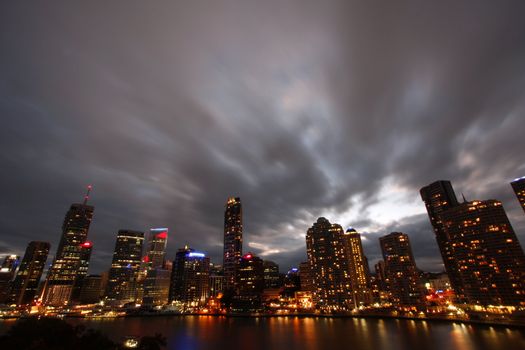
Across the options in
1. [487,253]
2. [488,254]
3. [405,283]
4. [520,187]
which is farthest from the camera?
[405,283]

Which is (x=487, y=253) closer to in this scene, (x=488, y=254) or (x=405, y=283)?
(x=488, y=254)

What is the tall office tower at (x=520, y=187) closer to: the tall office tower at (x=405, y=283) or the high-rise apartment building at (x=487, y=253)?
the high-rise apartment building at (x=487, y=253)

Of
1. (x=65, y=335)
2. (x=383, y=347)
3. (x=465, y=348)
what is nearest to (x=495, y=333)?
(x=465, y=348)

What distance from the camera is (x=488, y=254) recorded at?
14500cm

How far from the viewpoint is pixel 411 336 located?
9081 centimetres

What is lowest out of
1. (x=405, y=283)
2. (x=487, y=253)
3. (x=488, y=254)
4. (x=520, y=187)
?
(x=405, y=283)

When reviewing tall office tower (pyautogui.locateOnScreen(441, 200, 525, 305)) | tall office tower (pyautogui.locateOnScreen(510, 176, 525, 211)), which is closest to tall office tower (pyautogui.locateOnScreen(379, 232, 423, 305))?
tall office tower (pyautogui.locateOnScreen(441, 200, 525, 305))

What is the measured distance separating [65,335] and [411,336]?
106 m

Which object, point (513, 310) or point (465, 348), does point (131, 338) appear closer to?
point (465, 348)

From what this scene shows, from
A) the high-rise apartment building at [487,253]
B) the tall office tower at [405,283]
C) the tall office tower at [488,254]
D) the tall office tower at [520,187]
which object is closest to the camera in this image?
the tall office tower at [488,254]

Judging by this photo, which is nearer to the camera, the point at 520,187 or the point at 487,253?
the point at 487,253

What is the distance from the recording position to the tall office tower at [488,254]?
134000 mm

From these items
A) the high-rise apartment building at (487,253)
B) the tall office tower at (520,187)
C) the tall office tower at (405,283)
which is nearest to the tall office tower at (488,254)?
the high-rise apartment building at (487,253)

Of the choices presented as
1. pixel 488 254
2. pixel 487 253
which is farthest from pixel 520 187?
pixel 488 254
